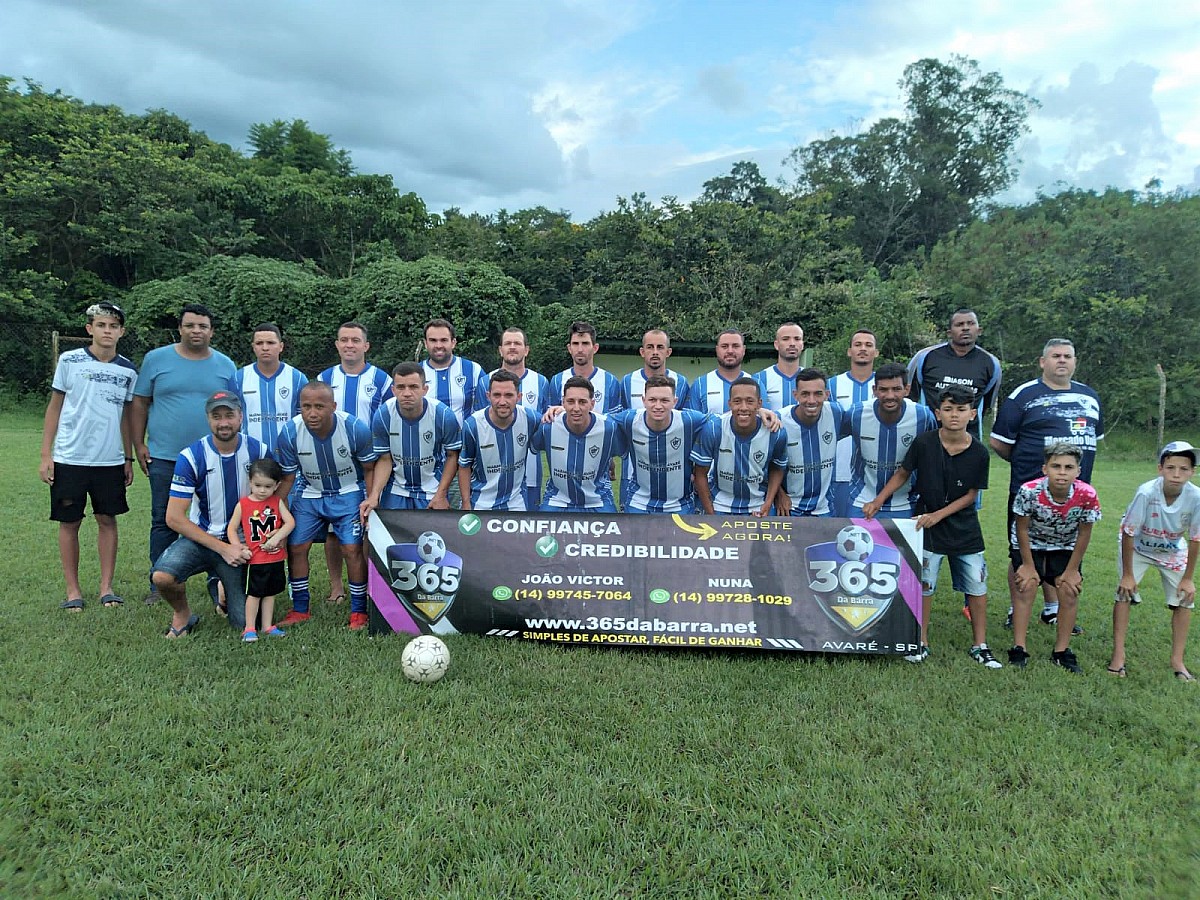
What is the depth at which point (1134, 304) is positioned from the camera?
61.9 ft

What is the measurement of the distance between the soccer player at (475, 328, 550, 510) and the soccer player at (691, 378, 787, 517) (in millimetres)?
1244

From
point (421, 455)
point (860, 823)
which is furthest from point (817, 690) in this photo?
point (421, 455)

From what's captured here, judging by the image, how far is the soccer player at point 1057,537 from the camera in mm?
4297

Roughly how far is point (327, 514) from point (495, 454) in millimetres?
1228

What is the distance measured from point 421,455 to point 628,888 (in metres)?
3.30

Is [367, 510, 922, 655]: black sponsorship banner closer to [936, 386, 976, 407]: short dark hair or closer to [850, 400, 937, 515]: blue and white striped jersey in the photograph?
[850, 400, 937, 515]: blue and white striped jersey

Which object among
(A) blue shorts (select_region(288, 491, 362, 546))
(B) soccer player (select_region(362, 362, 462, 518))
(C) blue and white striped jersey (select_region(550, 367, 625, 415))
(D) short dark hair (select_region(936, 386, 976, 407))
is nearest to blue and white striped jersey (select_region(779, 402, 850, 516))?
(D) short dark hair (select_region(936, 386, 976, 407))

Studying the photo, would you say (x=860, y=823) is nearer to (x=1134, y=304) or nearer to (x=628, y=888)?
(x=628, y=888)

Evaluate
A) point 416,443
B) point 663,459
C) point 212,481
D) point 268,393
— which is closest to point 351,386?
point 268,393

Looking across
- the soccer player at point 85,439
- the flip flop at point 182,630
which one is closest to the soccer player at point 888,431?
the flip flop at point 182,630

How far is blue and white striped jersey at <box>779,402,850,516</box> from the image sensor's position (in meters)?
5.04

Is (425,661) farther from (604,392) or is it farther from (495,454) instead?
(604,392)

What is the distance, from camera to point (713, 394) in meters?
6.00

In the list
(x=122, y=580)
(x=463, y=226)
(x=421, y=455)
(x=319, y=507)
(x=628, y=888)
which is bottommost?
(x=628, y=888)
